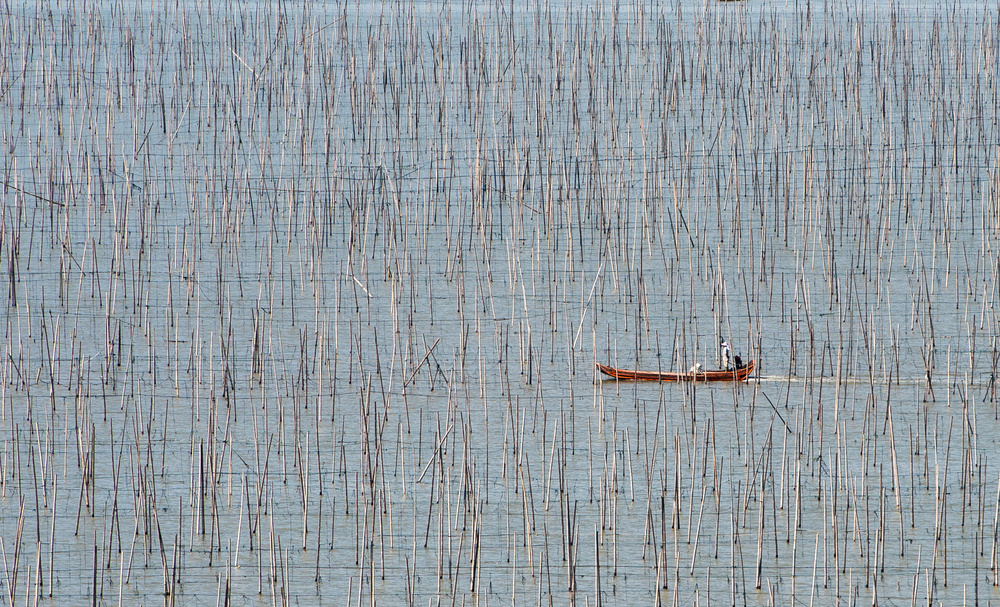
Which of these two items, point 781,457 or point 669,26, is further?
point 669,26

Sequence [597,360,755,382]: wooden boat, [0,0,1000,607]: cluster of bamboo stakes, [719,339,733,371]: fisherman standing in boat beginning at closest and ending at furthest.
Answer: [0,0,1000,607]: cluster of bamboo stakes, [597,360,755,382]: wooden boat, [719,339,733,371]: fisherman standing in boat

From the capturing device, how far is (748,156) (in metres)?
7.84

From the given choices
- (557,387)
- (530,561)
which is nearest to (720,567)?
(530,561)

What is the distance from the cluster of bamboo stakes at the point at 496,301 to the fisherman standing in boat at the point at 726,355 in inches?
5.0

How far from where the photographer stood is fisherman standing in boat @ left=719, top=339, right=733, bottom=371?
18.6 ft

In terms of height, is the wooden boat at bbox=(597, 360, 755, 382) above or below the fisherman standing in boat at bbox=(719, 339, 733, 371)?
below

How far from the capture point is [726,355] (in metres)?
5.72

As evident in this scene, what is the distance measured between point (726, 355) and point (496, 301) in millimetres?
1187

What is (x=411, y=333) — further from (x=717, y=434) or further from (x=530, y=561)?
(x=530, y=561)

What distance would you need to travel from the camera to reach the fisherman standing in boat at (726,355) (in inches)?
223

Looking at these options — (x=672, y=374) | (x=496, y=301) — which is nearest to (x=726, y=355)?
(x=672, y=374)

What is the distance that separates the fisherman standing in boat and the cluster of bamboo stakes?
0.13 meters

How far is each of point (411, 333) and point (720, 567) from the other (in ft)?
6.80

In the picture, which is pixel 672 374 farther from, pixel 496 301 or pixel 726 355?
pixel 496 301
